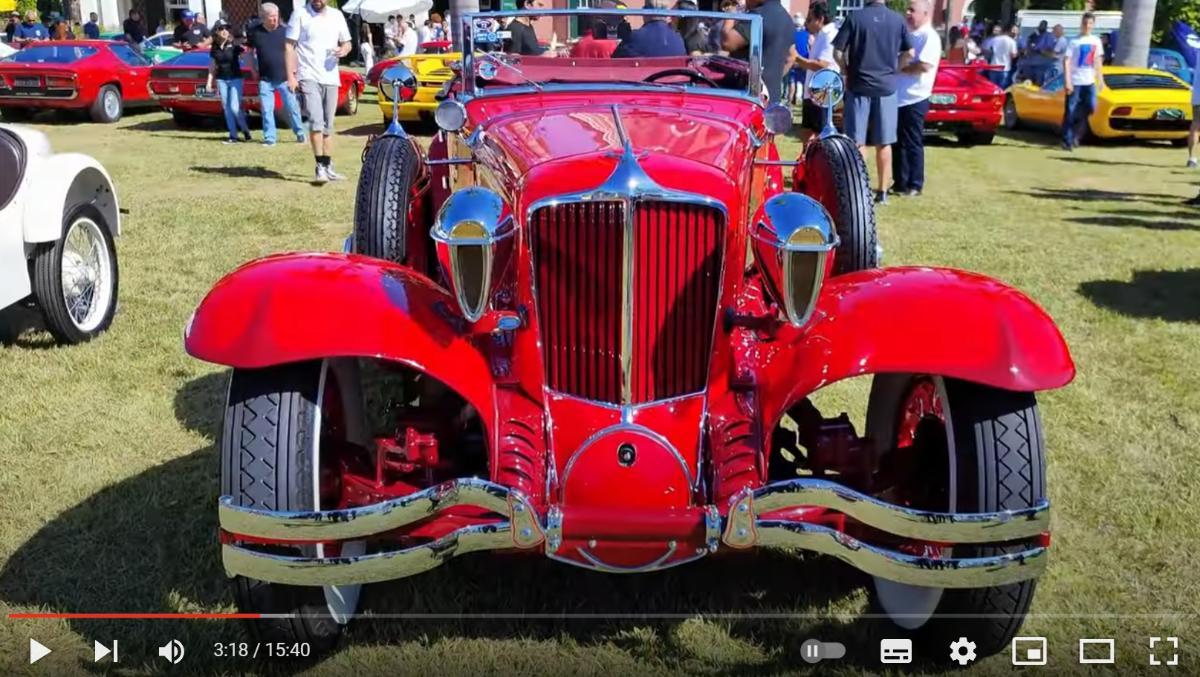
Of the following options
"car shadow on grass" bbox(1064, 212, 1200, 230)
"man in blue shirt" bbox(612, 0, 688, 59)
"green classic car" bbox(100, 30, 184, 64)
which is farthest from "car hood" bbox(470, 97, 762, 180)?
"green classic car" bbox(100, 30, 184, 64)

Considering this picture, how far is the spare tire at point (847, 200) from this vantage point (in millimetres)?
3996

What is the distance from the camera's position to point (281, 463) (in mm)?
2432

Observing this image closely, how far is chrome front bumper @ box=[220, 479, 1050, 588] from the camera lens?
2.24 meters

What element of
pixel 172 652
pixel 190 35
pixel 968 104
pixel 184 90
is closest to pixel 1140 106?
pixel 968 104

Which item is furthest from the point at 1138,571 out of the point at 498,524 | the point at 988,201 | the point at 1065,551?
the point at 988,201

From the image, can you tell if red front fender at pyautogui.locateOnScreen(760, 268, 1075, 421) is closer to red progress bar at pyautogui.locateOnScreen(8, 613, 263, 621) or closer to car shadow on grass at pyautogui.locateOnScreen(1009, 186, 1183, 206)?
red progress bar at pyautogui.locateOnScreen(8, 613, 263, 621)

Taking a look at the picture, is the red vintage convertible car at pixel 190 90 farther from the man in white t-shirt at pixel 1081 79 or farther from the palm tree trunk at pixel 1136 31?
the palm tree trunk at pixel 1136 31

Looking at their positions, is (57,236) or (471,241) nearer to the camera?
(471,241)

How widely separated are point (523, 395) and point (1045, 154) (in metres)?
11.5

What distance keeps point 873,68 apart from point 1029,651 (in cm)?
618

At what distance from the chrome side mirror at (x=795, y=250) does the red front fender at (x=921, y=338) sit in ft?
0.46

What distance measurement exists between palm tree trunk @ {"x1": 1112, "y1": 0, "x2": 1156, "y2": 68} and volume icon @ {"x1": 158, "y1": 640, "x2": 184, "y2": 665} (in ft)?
54.5

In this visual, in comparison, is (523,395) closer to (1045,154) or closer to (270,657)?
(270,657)

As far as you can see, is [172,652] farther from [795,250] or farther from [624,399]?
[795,250]
